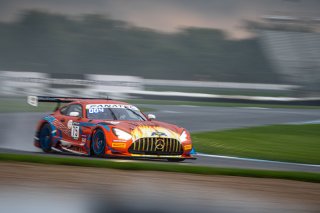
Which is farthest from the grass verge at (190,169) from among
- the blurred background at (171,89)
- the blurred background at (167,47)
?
the blurred background at (167,47)

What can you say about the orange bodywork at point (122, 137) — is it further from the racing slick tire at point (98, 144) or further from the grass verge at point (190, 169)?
the grass verge at point (190, 169)

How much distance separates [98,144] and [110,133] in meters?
0.37

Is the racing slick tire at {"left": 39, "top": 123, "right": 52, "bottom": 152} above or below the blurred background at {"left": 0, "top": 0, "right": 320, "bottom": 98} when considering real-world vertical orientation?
below

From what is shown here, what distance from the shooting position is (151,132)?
10.4 metres

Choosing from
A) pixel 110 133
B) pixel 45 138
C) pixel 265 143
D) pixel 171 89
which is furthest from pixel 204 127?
pixel 171 89

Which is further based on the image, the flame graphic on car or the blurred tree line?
the blurred tree line

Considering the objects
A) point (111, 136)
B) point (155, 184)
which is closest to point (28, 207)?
point (155, 184)

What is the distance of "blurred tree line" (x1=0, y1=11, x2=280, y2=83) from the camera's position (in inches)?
1769

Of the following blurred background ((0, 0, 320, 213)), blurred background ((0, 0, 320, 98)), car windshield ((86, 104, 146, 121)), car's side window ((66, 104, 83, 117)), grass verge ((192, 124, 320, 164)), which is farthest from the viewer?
blurred background ((0, 0, 320, 98))

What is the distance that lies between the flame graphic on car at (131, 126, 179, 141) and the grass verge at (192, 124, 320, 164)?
2.29 metres

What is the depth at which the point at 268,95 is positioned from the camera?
38062 millimetres

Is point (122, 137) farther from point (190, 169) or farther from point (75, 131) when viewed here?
point (190, 169)

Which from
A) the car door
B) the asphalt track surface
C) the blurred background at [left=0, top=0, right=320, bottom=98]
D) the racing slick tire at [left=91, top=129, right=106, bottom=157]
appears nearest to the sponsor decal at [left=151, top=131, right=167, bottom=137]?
the asphalt track surface

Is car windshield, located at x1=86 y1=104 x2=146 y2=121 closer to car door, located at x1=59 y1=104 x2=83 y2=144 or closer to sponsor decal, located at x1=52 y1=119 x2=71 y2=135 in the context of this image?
car door, located at x1=59 y1=104 x2=83 y2=144
